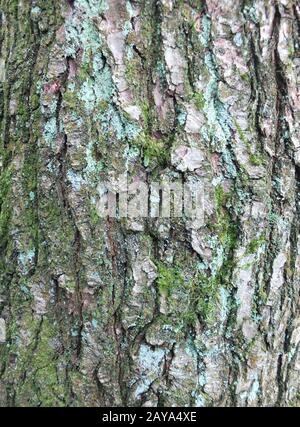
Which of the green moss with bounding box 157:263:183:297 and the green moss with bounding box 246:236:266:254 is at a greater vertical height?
the green moss with bounding box 246:236:266:254

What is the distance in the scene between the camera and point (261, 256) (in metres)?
1.31

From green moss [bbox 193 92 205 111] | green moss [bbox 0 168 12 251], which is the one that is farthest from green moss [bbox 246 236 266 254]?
green moss [bbox 0 168 12 251]

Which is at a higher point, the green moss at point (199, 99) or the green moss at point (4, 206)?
the green moss at point (199, 99)

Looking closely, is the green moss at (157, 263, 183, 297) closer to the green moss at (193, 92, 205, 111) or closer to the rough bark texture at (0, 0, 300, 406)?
the rough bark texture at (0, 0, 300, 406)

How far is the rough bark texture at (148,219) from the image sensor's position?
1.21 metres

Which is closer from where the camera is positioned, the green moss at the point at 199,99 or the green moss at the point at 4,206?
the green moss at the point at 199,99

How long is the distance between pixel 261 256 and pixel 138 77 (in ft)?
1.75

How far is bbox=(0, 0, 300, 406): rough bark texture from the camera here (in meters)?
1.21

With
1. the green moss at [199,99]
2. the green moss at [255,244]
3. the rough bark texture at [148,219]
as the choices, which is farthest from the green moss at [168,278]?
the green moss at [199,99]

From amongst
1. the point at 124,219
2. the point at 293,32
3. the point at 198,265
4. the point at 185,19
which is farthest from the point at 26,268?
the point at 293,32

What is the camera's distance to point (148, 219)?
126 cm

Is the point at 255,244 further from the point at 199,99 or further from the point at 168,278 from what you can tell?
the point at 199,99

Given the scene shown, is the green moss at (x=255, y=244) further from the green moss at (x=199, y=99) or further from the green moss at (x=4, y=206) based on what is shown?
the green moss at (x=4, y=206)
